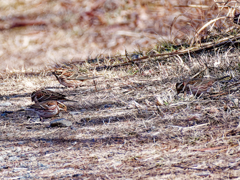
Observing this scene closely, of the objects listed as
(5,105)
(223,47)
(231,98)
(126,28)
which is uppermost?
(126,28)

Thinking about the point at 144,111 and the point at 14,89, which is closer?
the point at 144,111

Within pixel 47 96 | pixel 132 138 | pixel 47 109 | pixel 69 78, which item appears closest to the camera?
pixel 132 138

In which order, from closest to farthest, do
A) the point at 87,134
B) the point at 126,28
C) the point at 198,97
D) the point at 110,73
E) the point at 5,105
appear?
the point at 87,134
the point at 198,97
the point at 5,105
the point at 110,73
the point at 126,28

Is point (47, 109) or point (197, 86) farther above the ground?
point (197, 86)

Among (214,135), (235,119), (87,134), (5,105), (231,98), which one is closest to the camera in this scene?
(214,135)

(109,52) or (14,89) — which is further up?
(109,52)

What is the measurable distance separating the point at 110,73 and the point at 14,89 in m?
1.20

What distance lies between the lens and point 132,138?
1.50 metres

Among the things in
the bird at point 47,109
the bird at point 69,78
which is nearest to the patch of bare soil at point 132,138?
the bird at point 47,109

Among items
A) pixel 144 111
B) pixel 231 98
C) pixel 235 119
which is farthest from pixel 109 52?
pixel 235 119

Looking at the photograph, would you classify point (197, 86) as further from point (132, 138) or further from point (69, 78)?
point (69, 78)

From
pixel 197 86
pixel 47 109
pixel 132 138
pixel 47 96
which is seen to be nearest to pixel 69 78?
pixel 47 96

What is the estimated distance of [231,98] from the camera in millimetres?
1791

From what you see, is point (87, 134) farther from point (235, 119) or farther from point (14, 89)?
point (14, 89)
